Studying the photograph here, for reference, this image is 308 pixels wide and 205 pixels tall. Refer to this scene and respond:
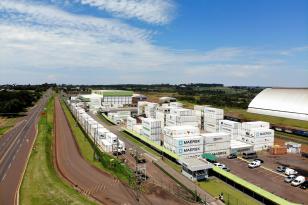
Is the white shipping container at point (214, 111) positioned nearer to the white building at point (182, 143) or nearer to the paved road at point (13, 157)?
the white building at point (182, 143)

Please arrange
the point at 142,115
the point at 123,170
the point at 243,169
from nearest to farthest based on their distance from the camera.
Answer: the point at 123,170, the point at 243,169, the point at 142,115

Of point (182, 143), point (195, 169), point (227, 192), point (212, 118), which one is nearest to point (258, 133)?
point (182, 143)

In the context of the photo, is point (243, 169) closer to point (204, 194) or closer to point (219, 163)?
point (219, 163)

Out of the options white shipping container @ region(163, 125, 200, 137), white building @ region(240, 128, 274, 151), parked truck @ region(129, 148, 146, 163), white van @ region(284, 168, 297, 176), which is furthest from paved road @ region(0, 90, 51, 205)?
white building @ region(240, 128, 274, 151)

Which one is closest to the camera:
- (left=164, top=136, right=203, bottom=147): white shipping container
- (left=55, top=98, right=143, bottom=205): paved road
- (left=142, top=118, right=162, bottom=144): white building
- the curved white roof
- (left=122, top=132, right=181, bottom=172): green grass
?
(left=55, top=98, right=143, bottom=205): paved road

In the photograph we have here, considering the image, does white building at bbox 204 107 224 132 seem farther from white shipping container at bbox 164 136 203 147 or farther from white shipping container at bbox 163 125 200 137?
white shipping container at bbox 164 136 203 147

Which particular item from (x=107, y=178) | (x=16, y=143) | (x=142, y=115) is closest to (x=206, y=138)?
(x=107, y=178)

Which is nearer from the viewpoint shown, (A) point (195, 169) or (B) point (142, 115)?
(A) point (195, 169)
